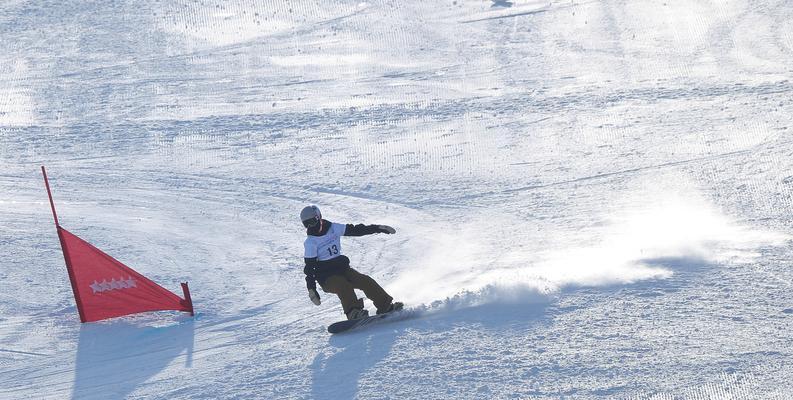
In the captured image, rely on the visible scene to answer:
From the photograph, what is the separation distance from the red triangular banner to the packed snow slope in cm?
17

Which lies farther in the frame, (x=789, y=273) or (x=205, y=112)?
(x=205, y=112)

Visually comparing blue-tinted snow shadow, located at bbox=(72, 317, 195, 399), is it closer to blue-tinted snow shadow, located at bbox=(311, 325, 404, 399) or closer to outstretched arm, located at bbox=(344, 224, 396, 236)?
blue-tinted snow shadow, located at bbox=(311, 325, 404, 399)

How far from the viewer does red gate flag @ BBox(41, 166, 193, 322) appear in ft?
32.6

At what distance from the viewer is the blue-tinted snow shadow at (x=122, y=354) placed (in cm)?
863

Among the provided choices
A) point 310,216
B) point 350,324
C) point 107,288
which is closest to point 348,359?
point 350,324

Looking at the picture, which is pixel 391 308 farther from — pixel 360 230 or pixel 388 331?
pixel 360 230

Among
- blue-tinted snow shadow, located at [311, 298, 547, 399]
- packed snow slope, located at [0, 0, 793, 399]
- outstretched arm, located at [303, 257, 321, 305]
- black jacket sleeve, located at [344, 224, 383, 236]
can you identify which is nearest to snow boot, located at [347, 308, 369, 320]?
blue-tinted snow shadow, located at [311, 298, 547, 399]

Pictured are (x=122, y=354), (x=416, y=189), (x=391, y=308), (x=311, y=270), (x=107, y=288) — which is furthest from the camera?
(x=416, y=189)

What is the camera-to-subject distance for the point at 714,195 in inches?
505

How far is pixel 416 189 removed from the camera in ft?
45.9

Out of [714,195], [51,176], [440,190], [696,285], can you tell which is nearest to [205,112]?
[51,176]

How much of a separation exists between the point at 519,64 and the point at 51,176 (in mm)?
8921

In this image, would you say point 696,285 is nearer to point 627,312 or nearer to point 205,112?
point 627,312

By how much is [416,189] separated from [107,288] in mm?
5124
